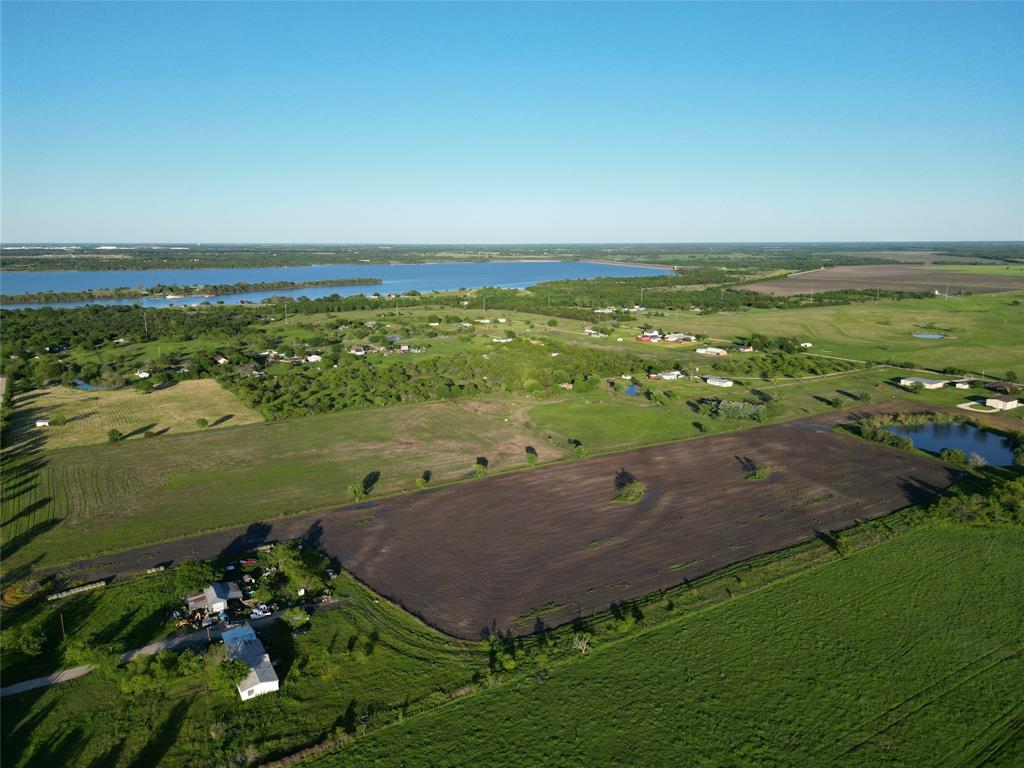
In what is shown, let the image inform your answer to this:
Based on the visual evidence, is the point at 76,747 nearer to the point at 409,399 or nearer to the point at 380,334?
the point at 409,399

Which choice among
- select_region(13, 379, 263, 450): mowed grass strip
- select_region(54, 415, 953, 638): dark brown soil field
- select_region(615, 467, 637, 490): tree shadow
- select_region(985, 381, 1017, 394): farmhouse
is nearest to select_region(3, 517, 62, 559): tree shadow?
select_region(54, 415, 953, 638): dark brown soil field

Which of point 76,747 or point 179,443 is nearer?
point 76,747

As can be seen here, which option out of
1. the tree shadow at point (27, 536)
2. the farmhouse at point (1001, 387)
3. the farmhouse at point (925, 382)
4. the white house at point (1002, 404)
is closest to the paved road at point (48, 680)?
the tree shadow at point (27, 536)

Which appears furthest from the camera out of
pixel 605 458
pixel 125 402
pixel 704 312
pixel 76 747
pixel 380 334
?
pixel 704 312

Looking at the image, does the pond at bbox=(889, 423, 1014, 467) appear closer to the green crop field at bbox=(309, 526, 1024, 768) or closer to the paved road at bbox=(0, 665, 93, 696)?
the green crop field at bbox=(309, 526, 1024, 768)

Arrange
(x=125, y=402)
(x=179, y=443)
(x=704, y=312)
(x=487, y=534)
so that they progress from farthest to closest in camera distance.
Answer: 1. (x=704, y=312)
2. (x=125, y=402)
3. (x=179, y=443)
4. (x=487, y=534)

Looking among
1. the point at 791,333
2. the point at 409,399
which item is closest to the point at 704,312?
the point at 791,333

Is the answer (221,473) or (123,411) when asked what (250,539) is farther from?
(123,411)
